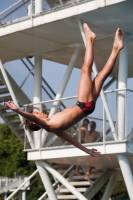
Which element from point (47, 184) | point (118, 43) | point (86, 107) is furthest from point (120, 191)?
point (86, 107)

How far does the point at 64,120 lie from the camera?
11.4m

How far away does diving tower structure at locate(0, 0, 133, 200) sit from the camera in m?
20.2

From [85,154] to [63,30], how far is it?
3.97 meters

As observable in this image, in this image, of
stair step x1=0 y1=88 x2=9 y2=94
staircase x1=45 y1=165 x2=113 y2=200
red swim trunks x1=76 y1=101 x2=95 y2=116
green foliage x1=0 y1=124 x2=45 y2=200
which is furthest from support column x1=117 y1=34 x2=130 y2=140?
green foliage x1=0 y1=124 x2=45 y2=200

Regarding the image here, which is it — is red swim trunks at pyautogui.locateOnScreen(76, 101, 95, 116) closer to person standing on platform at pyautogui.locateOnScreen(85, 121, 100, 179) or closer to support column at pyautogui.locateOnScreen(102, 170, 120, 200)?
person standing on platform at pyautogui.locateOnScreen(85, 121, 100, 179)

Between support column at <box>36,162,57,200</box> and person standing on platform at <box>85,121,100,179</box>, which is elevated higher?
person standing on platform at <box>85,121,100,179</box>

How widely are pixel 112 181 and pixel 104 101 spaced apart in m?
5.30

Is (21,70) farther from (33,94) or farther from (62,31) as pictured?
(62,31)

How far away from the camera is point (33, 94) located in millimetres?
24422

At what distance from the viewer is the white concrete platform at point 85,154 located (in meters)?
20.4

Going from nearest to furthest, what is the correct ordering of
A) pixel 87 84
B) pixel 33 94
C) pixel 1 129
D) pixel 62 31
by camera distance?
pixel 87 84
pixel 62 31
pixel 33 94
pixel 1 129

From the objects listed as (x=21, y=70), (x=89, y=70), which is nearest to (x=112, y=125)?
(x=21, y=70)

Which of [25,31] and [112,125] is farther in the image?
[25,31]

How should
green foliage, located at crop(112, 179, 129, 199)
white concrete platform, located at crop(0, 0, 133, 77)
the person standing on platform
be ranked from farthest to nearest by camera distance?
green foliage, located at crop(112, 179, 129, 199) < the person standing on platform < white concrete platform, located at crop(0, 0, 133, 77)
